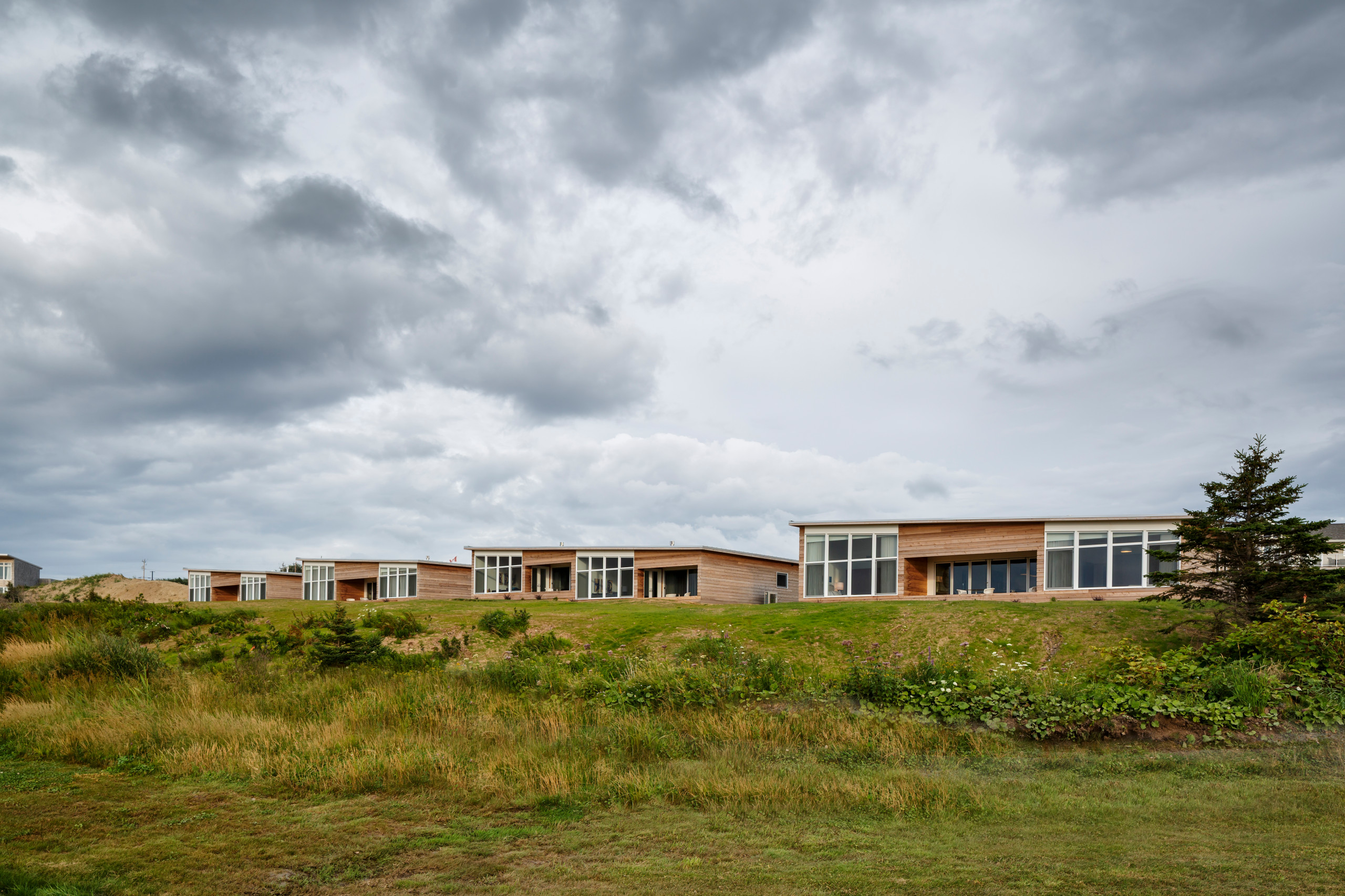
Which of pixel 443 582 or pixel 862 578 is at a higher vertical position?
pixel 862 578

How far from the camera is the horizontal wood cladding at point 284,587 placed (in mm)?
67438

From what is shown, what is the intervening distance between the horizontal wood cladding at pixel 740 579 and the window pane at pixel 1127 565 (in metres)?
16.6

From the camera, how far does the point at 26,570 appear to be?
7075 centimetres

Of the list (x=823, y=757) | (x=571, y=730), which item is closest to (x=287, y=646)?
(x=571, y=730)

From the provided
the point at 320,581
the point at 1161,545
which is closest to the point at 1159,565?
the point at 1161,545

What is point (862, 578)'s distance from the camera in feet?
109

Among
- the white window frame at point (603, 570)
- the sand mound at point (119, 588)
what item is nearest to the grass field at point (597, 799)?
the white window frame at point (603, 570)

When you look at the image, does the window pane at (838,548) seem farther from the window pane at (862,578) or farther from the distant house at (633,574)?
the distant house at (633,574)

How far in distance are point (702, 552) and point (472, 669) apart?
25.6 metres

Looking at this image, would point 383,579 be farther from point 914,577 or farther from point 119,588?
point 914,577

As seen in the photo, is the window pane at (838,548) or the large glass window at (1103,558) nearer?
the large glass window at (1103,558)

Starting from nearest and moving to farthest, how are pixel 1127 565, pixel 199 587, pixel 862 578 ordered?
pixel 1127 565
pixel 862 578
pixel 199 587

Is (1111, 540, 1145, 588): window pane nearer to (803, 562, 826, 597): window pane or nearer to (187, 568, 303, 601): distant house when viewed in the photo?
(803, 562, 826, 597): window pane

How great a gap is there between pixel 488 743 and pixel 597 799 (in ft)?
8.61
